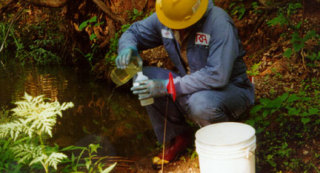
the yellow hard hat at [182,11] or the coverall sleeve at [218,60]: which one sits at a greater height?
the yellow hard hat at [182,11]

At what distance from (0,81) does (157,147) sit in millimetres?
3661

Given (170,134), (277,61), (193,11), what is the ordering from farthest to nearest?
(277,61)
(170,134)
(193,11)

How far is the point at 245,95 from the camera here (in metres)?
2.68

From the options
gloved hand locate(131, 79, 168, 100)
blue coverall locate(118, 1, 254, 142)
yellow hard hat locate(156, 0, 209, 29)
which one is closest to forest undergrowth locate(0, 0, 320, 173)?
blue coverall locate(118, 1, 254, 142)

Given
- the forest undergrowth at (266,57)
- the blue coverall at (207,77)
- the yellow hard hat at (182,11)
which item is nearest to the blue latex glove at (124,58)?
the blue coverall at (207,77)

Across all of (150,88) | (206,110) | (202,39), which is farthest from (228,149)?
(202,39)

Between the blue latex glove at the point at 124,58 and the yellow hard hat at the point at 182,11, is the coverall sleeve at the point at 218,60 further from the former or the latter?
the blue latex glove at the point at 124,58

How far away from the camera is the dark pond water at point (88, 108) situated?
3525 mm

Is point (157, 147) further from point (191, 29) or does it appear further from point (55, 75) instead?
point (55, 75)

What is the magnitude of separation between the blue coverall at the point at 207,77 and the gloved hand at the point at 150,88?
0.12m

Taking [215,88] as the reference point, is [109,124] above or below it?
below

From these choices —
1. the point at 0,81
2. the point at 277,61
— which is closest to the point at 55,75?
the point at 0,81

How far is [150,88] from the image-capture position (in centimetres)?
256

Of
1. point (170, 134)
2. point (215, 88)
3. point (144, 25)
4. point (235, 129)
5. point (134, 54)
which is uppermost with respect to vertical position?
point (144, 25)
